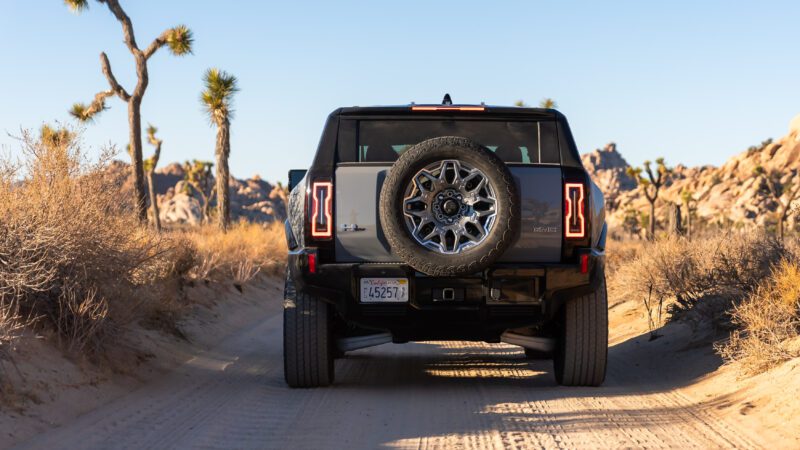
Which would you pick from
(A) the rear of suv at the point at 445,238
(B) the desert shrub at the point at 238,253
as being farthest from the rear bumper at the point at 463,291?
(B) the desert shrub at the point at 238,253

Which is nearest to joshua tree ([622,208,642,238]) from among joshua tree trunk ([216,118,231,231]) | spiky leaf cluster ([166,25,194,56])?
joshua tree trunk ([216,118,231,231])

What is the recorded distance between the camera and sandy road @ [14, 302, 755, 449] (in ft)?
21.1

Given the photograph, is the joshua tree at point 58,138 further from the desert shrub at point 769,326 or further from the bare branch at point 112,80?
the bare branch at point 112,80

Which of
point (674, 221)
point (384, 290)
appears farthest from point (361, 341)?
point (674, 221)

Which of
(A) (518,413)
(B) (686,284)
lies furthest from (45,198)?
(B) (686,284)

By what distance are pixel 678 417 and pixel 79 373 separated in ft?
15.9

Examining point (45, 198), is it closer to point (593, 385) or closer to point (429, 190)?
point (429, 190)

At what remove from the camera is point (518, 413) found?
7.49 metres

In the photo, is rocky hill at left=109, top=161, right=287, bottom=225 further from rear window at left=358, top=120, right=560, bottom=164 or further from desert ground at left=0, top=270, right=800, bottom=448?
rear window at left=358, top=120, right=560, bottom=164

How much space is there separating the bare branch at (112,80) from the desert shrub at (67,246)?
48.5 feet

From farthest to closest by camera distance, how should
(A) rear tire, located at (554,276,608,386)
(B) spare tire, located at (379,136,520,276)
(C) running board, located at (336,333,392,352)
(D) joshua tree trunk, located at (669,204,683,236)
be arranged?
(D) joshua tree trunk, located at (669,204,683,236)
(C) running board, located at (336,333,392,352)
(A) rear tire, located at (554,276,608,386)
(B) spare tire, located at (379,136,520,276)

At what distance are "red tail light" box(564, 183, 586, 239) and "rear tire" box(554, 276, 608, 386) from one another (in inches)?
26.6

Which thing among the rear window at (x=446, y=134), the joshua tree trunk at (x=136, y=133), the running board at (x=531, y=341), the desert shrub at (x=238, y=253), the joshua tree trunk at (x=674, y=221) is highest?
the joshua tree trunk at (x=136, y=133)

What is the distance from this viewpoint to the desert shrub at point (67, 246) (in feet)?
26.8
